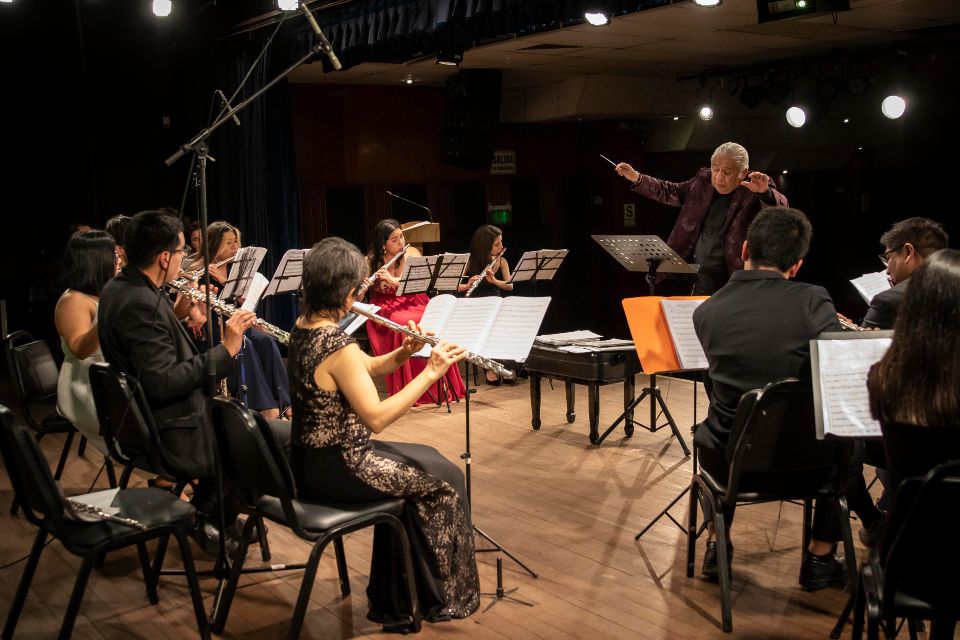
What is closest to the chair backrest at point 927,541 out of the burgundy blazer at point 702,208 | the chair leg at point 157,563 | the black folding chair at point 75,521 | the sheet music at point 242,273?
the black folding chair at point 75,521

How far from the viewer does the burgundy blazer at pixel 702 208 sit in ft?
17.5

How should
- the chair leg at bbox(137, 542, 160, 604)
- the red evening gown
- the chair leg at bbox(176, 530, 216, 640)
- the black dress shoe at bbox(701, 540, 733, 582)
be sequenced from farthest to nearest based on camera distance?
1. the red evening gown
2. the black dress shoe at bbox(701, 540, 733, 582)
3. the chair leg at bbox(137, 542, 160, 604)
4. the chair leg at bbox(176, 530, 216, 640)

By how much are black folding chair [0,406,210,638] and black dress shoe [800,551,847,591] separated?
2.15 m

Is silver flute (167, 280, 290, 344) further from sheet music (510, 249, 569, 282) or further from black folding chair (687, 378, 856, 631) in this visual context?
sheet music (510, 249, 569, 282)

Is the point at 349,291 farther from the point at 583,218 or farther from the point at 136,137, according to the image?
the point at 583,218

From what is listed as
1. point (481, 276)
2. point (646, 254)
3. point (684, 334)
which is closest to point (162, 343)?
point (684, 334)

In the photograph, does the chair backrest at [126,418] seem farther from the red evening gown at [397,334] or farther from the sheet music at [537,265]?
the sheet music at [537,265]

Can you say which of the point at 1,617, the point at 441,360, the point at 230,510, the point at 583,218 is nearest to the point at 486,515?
the point at 230,510

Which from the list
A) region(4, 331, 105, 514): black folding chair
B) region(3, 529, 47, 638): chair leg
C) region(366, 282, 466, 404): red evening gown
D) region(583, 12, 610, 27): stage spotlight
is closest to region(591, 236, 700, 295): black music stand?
region(583, 12, 610, 27): stage spotlight

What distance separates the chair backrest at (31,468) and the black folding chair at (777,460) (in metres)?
2.06

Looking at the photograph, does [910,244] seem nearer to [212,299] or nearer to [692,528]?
[692,528]

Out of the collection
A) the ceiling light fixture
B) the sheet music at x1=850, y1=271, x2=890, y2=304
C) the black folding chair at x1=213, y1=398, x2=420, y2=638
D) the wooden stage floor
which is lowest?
the wooden stage floor

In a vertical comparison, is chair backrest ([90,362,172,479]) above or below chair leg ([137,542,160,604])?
above

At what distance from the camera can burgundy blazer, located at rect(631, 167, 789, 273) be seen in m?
5.33
